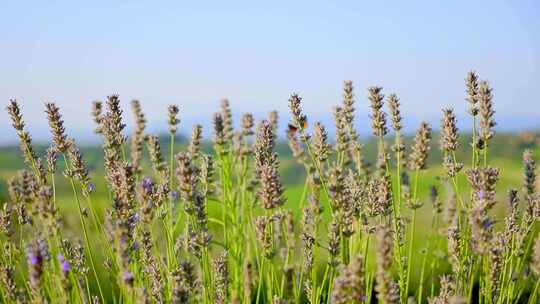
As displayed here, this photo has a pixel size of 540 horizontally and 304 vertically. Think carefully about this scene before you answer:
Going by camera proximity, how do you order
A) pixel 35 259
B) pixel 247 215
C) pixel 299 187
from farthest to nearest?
1. pixel 299 187
2. pixel 247 215
3. pixel 35 259

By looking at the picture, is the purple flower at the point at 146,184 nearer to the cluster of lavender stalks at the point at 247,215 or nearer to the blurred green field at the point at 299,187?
the cluster of lavender stalks at the point at 247,215

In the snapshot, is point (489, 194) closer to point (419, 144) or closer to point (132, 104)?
point (419, 144)

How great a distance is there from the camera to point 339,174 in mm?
2375

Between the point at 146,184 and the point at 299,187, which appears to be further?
the point at 299,187

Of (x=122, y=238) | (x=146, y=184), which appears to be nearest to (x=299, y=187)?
(x=146, y=184)

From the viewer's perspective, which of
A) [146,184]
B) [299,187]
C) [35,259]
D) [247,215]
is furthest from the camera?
[299,187]

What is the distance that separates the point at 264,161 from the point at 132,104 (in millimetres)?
1544

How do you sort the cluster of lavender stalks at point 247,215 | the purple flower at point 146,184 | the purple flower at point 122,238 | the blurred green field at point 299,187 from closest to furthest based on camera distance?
the purple flower at point 122,238
the cluster of lavender stalks at point 247,215
the purple flower at point 146,184
the blurred green field at point 299,187

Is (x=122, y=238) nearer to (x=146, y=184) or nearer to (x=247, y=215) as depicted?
(x=146, y=184)

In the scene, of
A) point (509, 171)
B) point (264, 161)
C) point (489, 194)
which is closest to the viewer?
point (489, 194)

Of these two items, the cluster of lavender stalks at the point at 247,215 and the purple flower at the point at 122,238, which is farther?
the cluster of lavender stalks at the point at 247,215

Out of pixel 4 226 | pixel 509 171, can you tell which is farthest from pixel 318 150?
pixel 509 171

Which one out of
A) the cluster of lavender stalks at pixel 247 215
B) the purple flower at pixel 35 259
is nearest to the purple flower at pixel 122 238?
the cluster of lavender stalks at pixel 247 215

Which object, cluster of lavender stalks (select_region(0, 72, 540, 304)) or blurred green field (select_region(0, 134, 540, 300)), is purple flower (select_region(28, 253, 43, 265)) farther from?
blurred green field (select_region(0, 134, 540, 300))
